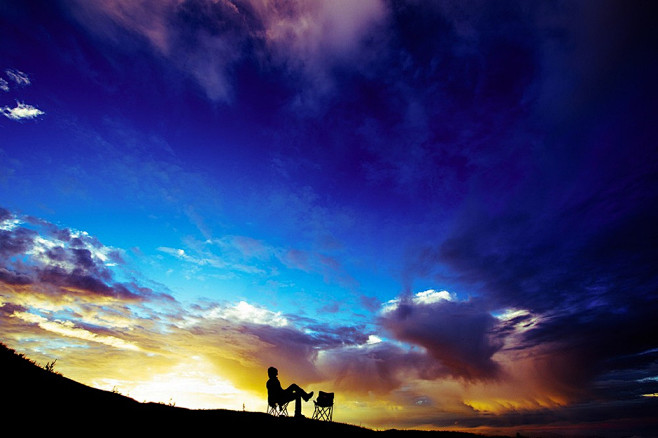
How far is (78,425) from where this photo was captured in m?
7.10

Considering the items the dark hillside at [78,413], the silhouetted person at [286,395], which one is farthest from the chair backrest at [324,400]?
the dark hillside at [78,413]

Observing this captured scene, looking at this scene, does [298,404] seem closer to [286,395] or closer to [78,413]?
[286,395]

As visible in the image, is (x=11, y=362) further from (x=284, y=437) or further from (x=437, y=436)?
(x=437, y=436)

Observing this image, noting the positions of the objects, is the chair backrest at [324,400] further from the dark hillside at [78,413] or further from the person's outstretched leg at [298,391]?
the dark hillside at [78,413]

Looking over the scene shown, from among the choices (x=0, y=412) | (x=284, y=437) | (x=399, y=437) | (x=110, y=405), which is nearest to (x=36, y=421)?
(x=0, y=412)

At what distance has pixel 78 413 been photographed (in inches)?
302

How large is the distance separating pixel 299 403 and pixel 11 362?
12502mm

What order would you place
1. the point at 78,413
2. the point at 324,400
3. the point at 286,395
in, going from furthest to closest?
the point at 324,400
the point at 286,395
the point at 78,413

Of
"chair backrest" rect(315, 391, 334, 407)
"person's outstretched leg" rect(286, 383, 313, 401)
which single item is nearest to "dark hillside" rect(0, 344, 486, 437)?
"person's outstretched leg" rect(286, 383, 313, 401)

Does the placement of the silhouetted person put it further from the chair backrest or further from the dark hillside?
the dark hillside

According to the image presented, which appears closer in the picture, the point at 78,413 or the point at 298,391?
the point at 78,413

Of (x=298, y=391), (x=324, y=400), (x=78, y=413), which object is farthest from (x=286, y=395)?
A: (x=78, y=413)

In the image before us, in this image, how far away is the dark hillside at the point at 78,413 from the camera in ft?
22.3

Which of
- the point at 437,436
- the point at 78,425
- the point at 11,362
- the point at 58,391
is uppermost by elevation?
the point at 11,362
